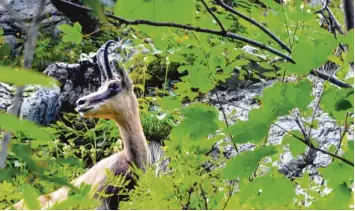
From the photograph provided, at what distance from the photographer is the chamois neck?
459 cm

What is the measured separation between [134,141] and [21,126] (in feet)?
13.8

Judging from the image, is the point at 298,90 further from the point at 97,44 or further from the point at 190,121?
the point at 97,44

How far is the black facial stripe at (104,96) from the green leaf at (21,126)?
448 cm

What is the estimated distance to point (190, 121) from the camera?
1.43 meters

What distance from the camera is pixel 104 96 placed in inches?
199

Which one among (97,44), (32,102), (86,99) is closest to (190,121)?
(86,99)

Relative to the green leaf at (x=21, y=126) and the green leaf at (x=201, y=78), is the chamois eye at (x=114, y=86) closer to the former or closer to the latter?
the green leaf at (x=201, y=78)

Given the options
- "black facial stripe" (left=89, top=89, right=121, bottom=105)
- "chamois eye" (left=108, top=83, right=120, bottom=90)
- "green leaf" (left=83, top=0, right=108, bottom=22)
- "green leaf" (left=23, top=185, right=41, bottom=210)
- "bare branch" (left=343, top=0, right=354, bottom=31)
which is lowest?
"black facial stripe" (left=89, top=89, right=121, bottom=105)

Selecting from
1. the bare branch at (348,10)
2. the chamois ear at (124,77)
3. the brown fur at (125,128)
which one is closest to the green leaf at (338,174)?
the bare branch at (348,10)

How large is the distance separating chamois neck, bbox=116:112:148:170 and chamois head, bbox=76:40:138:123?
0.05 metres

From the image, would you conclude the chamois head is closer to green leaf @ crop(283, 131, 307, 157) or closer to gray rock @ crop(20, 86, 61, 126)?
gray rock @ crop(20, 86, 61, 126)

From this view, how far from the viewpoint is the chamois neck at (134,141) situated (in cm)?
459

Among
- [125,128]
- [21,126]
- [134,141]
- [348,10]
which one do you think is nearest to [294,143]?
[348,10]

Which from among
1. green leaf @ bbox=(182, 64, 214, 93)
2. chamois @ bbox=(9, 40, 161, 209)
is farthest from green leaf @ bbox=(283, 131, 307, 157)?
chamois @ bbox=(9, 40, 161, 209)
